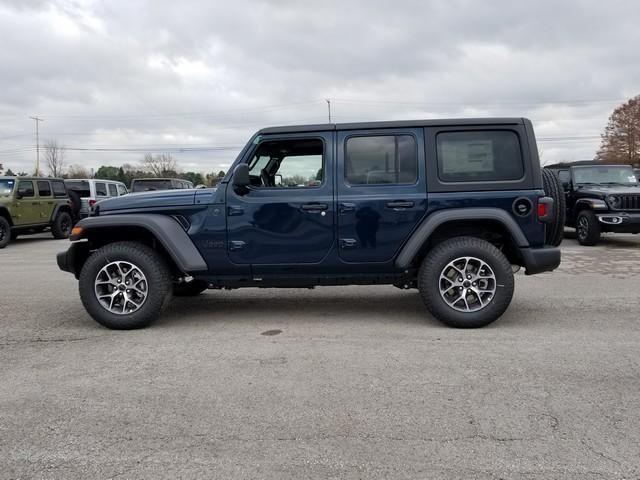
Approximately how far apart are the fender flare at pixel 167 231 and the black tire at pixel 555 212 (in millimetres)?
3475

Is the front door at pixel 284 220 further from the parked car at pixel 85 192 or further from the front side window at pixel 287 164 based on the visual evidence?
the parked car at pixel 85 192

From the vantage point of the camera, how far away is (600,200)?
11133mm

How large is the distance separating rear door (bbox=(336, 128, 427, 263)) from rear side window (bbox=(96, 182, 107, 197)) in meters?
15.2

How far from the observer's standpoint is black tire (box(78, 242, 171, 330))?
4.91 meters

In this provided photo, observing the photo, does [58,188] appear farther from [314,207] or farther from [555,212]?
[555,212]

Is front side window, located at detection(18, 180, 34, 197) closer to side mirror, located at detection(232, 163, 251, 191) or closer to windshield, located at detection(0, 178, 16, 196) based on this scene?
windshield, located at detection(0, 178, 16, 196)

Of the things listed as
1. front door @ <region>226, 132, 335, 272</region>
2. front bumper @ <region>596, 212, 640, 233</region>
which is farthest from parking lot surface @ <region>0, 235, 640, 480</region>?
front bumper @ <region>596, 212, 640, 233</region>

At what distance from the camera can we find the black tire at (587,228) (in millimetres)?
11297

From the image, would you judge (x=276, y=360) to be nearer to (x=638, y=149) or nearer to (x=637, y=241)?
(x=637, y=241)

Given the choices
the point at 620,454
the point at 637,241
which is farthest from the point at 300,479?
the point at 637,241

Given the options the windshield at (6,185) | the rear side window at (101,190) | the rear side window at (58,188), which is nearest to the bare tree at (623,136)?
the rear side window at (101,190)

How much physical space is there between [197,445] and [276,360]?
133 cm

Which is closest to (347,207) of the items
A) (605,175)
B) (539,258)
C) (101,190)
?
(539,258)

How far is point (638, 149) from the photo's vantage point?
6041 cm
